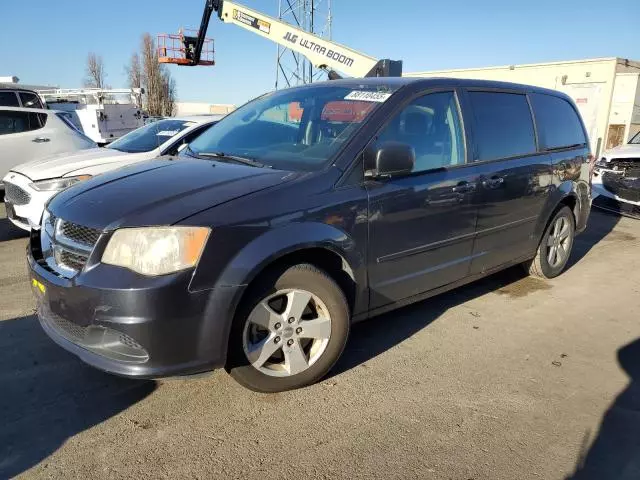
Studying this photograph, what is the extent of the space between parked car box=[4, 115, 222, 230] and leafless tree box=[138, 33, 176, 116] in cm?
4658

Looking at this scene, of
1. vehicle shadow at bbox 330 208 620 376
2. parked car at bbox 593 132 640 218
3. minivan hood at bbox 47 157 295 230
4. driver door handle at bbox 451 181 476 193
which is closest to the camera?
minivan hood at bbox 47 157 295 230

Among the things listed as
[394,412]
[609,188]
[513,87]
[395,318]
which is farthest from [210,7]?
[394,412]

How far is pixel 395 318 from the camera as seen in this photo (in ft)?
13.6

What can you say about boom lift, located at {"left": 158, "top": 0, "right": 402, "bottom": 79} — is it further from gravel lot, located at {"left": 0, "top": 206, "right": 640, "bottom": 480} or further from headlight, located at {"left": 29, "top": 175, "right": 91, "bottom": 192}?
gravel lot, located at {"left": 0, "top": 206, "right": 640, "bottom": 480}

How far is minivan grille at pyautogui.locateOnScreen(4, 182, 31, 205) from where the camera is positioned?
586 centimetres

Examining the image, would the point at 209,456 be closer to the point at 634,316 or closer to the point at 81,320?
the point at 81,320

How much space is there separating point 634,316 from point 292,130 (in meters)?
3.34

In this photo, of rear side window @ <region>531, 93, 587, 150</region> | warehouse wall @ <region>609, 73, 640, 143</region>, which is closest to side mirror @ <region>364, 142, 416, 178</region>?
rear side window @ <region>531, 93, 587, 150</region>

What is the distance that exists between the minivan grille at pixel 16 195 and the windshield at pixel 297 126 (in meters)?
3.07

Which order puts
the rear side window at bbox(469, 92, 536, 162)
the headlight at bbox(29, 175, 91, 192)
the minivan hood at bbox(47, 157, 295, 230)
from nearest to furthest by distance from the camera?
the minivan hood at bbox(47, 157, 295, 230) < the rear side window at bbox(469, 92, 536, 162) < the headlight at bbox(29, 175, 91, 192)

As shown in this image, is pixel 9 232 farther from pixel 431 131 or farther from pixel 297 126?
pixel 431 131

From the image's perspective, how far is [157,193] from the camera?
2750 millimetres

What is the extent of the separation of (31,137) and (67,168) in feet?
11.5

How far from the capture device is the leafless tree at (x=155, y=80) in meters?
51.1
